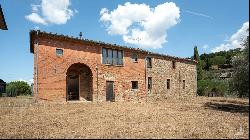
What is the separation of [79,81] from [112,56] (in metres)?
4.16

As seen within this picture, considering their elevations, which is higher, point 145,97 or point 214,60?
point 214,60

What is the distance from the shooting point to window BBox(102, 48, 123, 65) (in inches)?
1005

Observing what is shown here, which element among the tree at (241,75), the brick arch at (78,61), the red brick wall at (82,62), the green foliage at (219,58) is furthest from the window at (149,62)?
the green foliage at (219,58)

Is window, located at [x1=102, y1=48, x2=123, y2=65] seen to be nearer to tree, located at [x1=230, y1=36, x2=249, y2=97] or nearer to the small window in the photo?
the small window

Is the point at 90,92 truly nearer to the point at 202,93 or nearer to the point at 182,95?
the point at 182,95

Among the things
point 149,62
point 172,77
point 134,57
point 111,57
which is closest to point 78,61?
point 111,57

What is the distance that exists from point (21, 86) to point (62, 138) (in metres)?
49.9

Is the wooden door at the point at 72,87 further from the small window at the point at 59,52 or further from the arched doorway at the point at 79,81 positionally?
the small window at the point at 59,52

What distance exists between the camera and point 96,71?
24.6 metres

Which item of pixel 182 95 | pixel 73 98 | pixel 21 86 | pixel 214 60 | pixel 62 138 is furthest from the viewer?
pixel 214 60

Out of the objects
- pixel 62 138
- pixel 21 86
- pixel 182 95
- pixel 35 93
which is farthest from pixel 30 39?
pixel 21 86

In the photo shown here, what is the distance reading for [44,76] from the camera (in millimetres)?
20609

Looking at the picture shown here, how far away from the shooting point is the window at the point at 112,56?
25516 millimetres

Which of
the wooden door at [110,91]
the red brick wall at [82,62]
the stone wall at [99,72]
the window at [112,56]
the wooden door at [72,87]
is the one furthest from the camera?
the wooden door at [110,91]
